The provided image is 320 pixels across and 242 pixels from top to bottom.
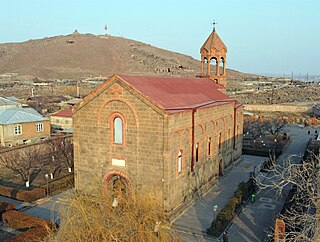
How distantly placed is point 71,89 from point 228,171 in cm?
7461

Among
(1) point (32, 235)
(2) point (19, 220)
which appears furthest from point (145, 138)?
(2) point (19, 220)

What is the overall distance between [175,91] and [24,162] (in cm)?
1450

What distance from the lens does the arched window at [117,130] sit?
2005 centimetres

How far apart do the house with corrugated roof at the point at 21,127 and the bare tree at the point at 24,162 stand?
6345mm

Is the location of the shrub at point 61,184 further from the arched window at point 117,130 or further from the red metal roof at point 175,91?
the red metal roof at point 175,91

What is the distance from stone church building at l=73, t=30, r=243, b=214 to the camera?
62.4 ft

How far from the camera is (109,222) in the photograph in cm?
1104

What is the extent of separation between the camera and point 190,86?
27344mm

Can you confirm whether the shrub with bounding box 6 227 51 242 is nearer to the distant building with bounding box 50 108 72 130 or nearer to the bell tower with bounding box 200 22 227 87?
the bell tower with bounding box 200 22 227 87

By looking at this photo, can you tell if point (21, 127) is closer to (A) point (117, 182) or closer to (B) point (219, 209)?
(A) point (117, 182)

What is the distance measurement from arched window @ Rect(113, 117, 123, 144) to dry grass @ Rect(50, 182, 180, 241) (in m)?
7.58

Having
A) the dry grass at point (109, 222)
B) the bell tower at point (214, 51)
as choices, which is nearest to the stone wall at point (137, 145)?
the dry grass at point (109, 222)

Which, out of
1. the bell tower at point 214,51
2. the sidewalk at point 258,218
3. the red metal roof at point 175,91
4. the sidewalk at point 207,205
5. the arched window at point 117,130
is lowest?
the sidewalk at point 258,218

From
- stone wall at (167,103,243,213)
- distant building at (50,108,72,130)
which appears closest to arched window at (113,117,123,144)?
stone wall at (167,103,243,213)
